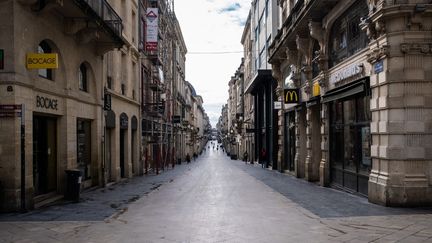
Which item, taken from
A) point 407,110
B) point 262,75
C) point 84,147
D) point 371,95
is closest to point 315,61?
point 371,95

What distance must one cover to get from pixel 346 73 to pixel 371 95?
274cm

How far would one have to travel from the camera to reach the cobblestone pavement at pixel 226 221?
28.7ft

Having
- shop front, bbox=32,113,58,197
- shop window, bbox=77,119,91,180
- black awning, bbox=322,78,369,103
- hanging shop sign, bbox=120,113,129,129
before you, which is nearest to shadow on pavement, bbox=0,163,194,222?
shop front, bbox=32,113,58,197

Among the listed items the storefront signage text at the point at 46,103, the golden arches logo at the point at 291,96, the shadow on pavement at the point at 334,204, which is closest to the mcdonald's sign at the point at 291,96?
the golden arches logo at the point at 291,96

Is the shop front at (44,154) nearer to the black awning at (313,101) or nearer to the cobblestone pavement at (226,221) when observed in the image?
the cobblestone pavement at (226,221)

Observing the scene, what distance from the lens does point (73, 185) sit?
14688 mm

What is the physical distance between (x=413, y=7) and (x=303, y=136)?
12.8 m

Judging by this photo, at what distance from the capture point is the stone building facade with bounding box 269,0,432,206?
11914mm

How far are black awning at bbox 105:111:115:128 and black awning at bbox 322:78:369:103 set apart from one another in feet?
33.8

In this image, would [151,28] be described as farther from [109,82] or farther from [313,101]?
[313,101]

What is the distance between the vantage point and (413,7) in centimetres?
1170

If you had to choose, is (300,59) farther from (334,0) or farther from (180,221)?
(180,221)

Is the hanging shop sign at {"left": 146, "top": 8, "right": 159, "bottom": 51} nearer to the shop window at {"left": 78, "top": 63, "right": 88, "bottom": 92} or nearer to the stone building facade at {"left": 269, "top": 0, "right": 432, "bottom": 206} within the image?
the stone building facade at {"left": 269, "top": 0, "right": 432, "bottom": 206}

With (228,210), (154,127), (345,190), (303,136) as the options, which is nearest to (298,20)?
(303,136)
